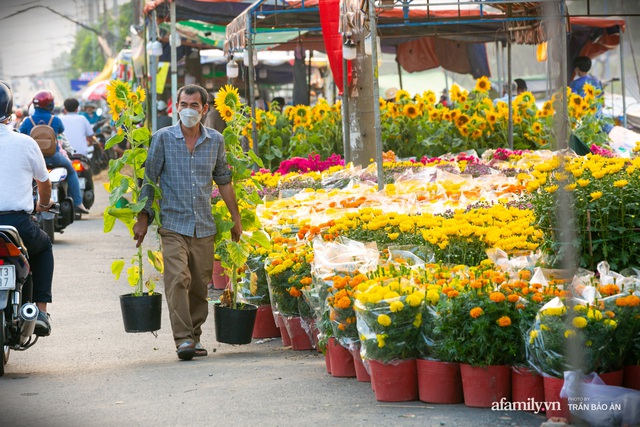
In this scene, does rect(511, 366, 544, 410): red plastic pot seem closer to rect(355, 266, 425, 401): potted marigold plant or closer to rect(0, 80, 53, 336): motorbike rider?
rect(355, 266, 425, 401): potted marigold plant

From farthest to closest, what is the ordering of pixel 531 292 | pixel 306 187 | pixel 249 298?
1. pixel 306 187
2. pixel 249 298
3. pixel 531 292

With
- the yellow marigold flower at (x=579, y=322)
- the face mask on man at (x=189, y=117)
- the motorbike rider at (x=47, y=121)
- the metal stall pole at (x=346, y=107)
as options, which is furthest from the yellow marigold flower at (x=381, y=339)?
the motorbike rider at (x=47, y=121)

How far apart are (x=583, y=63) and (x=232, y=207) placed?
1189 centimetres

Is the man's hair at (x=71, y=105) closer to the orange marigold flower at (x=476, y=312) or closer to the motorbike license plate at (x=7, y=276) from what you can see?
the motorbike license plate at (x=7, y=276)

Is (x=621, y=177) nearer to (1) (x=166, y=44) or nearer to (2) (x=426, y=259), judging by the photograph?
(2) (x=426, y=259)

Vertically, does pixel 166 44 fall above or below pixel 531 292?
above

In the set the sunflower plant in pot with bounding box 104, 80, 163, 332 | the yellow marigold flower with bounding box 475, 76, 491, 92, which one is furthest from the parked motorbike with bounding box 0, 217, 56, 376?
the yellow marigold flower with bounding box 475, 76, 491, 92

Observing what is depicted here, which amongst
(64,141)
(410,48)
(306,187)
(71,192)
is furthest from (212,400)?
(410,48)

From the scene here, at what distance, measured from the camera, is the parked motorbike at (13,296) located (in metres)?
6.59

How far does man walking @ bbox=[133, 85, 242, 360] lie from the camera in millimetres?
7160

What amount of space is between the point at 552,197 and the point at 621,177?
0.42 m

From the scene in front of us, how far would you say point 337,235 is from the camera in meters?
7.45

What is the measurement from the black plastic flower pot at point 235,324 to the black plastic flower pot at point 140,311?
0.45 metres

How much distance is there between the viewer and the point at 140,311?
7316 millimetres
